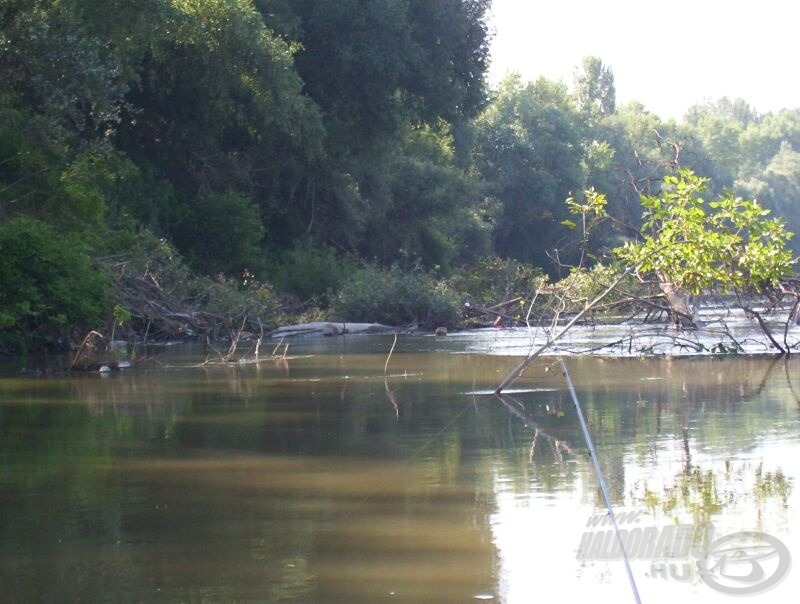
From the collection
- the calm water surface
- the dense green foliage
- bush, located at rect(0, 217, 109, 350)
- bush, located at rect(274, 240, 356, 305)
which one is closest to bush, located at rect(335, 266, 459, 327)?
bush, located at rect(274, 240, 356, 305)

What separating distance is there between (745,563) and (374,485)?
3.37m

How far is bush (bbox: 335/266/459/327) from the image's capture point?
3372cm

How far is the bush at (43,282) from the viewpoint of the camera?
21.9 m

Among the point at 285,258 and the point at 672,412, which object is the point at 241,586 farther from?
the point at 285,258

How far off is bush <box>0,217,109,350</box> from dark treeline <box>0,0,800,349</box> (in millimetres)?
37

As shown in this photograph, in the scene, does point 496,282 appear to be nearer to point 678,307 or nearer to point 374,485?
point 678,307

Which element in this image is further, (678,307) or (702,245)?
(678,307)

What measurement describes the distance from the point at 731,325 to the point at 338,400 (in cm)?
1796

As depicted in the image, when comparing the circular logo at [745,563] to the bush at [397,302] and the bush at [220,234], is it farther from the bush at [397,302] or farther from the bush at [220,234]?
the bush at [220,234]

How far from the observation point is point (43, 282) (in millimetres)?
22344

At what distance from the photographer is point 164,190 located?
3609cm

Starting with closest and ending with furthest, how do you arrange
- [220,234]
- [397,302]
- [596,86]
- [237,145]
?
[397,302]
[220,234]
[237,145]
[596,86]

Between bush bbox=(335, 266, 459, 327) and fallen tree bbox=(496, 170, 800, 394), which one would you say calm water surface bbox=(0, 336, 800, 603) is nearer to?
fallen tree bbox=(496, 170, 800, 394)

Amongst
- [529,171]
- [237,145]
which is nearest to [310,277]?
[237,145]
